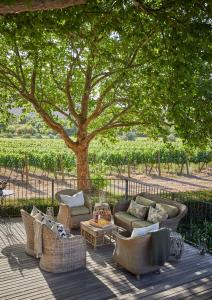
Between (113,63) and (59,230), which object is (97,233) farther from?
(113,63)

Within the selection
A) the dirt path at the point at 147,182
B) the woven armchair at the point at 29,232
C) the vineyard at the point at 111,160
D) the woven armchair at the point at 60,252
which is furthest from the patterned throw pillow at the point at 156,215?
the vineyard at the point at 111,160

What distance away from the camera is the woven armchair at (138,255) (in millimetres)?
6141

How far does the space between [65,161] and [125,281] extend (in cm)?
1593

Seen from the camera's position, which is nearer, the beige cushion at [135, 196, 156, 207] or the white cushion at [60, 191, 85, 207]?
the beige cushion at [135, 196, 156, 207]

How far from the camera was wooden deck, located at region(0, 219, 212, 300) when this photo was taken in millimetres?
5379

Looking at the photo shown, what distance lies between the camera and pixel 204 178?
73.2ft

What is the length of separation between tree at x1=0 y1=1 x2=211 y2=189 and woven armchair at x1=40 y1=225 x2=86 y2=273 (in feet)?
11.9

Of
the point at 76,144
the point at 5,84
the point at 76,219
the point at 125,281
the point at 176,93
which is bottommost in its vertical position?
the point at 125,281

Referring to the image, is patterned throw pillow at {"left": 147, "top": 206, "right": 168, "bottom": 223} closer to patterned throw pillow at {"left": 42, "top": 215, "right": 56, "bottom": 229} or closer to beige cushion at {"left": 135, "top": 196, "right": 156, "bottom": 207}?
beige cushion at {"left": 135, "top": 196, "right": 156, "bottom": 207}

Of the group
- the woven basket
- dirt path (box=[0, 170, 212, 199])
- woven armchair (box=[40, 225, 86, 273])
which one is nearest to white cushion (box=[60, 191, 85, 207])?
the woven basket

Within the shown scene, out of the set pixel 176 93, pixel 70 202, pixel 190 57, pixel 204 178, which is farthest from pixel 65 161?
pixel 190 57

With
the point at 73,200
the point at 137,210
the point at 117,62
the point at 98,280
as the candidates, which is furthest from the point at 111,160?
the point at 98,280

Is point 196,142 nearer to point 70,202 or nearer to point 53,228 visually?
point 70,202

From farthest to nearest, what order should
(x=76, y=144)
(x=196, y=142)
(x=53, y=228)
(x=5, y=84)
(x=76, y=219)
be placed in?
(x=76, y=144) < (x=5, y=84) < (x=196, y=142) < (x=76, y=219) < (x=53, y=228)
